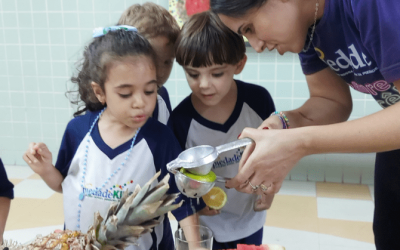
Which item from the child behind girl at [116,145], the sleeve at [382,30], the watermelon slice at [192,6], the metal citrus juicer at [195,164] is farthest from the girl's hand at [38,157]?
the watermelon slice at [192,6]

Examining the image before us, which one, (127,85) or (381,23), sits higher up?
(381,23)

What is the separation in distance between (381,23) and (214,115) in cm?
64

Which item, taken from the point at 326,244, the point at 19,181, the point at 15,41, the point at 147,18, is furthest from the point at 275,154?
the point at 15,41

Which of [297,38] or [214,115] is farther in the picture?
[214,115]

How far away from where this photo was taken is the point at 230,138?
1273 mm

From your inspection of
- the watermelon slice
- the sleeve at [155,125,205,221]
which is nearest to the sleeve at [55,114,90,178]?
the sleeve at [155,125,205,221]

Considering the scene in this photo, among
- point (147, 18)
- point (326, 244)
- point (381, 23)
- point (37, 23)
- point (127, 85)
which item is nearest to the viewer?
point (381, 23)

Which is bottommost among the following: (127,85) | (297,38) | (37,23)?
(127,85)

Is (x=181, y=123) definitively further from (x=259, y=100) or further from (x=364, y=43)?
(x=364, y=43)

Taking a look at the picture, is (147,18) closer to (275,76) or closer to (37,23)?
(275,76)

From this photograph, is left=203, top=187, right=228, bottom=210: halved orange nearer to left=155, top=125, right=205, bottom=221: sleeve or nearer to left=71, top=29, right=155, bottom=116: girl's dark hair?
left=155, top=125, right=205, bottom=221: sleeve

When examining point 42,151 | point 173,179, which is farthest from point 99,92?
point 173,179

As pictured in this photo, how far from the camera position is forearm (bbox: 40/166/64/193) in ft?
3.72

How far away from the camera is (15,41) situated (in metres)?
3.13
